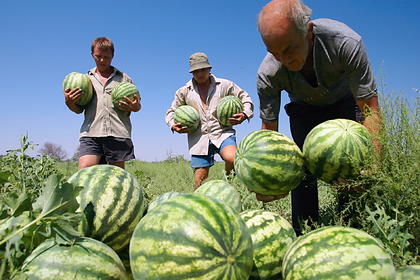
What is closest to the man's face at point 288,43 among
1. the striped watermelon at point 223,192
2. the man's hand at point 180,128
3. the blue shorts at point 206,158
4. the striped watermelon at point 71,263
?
the striped watermelon at point 223,192

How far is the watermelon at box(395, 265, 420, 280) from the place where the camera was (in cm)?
117

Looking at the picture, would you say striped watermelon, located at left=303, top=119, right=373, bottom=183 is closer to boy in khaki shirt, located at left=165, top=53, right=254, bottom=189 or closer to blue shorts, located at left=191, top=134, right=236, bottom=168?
boy in khaki shirt, located at left=165, top=53, right=254, bottom=189

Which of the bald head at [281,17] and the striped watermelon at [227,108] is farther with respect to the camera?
the striped watermelon at [227,108]

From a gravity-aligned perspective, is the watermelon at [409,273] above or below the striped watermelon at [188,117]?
below

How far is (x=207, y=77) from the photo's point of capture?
4918 mm

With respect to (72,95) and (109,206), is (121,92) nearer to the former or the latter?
(72,95)

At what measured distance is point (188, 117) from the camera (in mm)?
4777

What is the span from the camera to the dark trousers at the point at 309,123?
2867 millimetres

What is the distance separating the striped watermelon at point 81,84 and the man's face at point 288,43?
10.3 ft

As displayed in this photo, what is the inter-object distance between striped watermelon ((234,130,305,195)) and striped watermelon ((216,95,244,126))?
8.35 feet

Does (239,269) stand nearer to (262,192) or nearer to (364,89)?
(262,192)

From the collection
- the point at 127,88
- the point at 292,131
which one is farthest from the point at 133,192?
the point at 127,88

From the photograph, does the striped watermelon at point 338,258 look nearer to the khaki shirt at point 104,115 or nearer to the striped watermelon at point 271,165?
the striped watermelon at point 271,165

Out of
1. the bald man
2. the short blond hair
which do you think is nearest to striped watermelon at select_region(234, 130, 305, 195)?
the bald man
